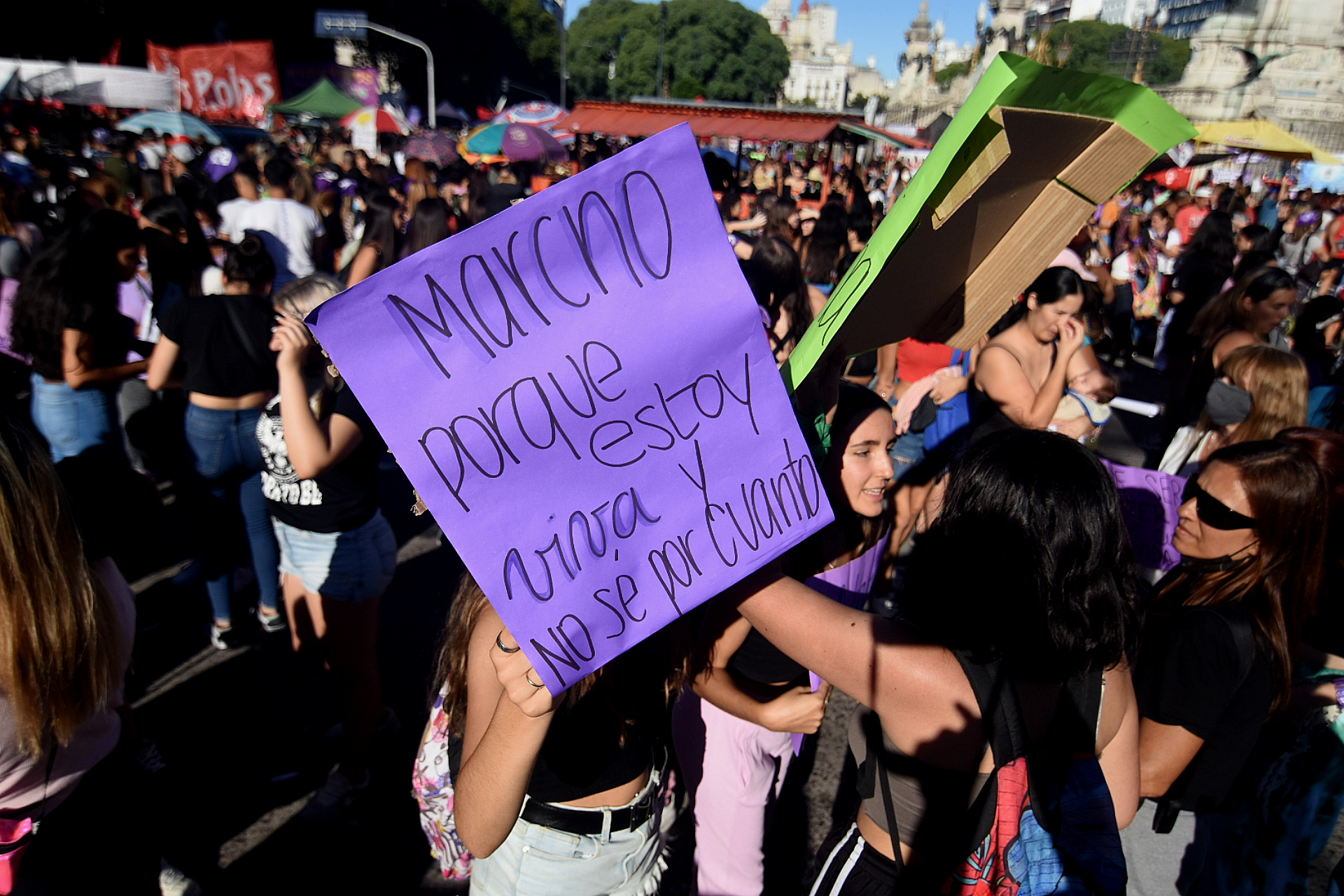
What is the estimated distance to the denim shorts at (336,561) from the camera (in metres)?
2.65

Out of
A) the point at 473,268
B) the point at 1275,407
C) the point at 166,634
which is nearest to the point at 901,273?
the point at 473,268

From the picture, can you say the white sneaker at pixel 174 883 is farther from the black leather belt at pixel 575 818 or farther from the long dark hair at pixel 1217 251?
the long dark hair at pixel 1217 251

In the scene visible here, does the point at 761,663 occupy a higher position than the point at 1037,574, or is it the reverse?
the point at 1037,574

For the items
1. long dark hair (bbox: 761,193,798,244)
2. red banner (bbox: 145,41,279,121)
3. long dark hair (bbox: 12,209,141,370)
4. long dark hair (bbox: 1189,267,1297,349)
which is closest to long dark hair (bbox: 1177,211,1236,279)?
long dark hair (bbox: 1189,267,1297,349)

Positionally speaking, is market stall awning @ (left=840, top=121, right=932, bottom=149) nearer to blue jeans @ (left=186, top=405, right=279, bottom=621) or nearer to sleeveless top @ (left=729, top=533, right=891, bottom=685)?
blue jeans @ (left=186, top=405, right=279, bottom=621)

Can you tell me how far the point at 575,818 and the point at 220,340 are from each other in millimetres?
2630

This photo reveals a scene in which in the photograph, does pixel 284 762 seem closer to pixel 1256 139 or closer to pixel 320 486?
pixel 320 486

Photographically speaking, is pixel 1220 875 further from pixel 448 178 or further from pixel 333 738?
pixel 448 178

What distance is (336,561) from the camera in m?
2.64

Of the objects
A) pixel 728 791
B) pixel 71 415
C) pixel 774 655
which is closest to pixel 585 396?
pixel 774 655

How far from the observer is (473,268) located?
3.26 feet

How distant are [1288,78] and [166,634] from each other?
5745 centimetres

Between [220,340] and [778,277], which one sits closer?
[220,340]

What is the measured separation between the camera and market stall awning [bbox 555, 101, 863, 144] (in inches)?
582
